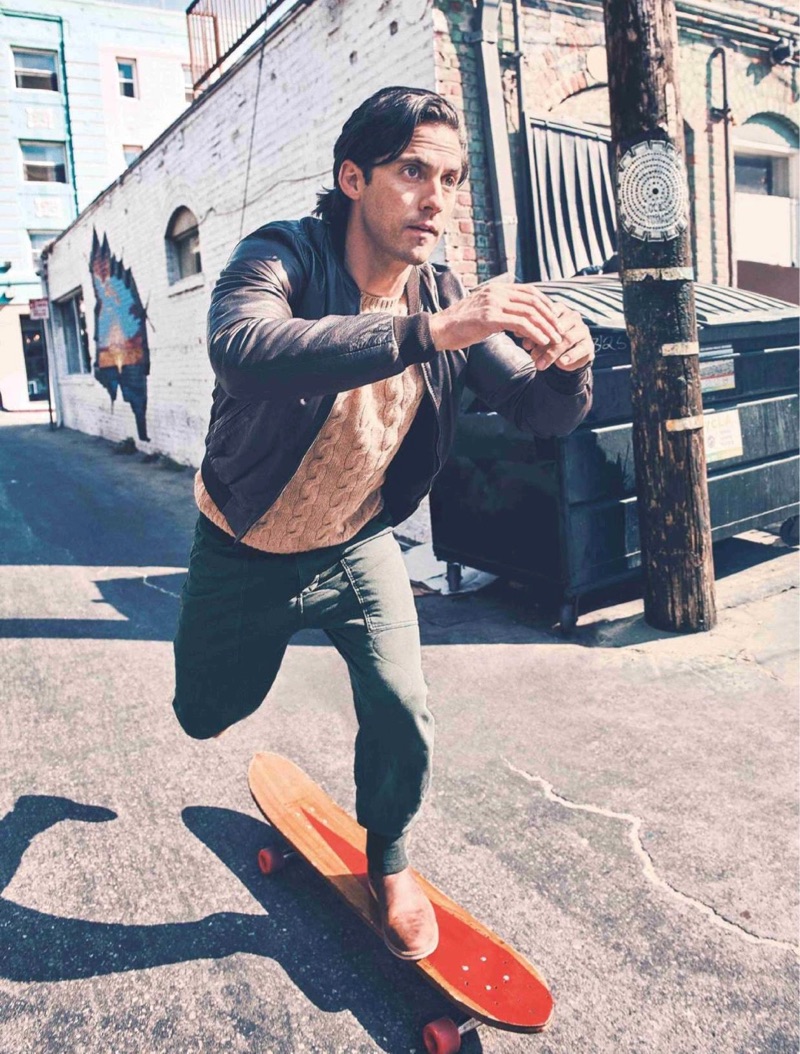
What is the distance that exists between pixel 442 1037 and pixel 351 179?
201cm

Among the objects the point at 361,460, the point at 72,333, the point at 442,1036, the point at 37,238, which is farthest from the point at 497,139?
the point at 37,238

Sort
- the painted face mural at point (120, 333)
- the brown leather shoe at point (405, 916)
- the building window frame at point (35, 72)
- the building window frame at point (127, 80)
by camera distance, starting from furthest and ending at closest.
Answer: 1. the building window frame at point (127, 80)
2. the building window frame at point (35, 72)
3. the painted face mural at point (120, 333)
4. the brown leather shoe at point (405, 916)

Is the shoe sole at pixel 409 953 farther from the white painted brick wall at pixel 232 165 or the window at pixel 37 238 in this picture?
the window at pixel 37 238

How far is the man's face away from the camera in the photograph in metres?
1.96

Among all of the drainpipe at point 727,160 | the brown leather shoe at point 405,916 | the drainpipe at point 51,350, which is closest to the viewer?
the brown leather shoe at point 405,916

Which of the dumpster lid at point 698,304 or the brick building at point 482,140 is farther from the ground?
the brick building at point 482,140

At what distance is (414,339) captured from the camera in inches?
64.4

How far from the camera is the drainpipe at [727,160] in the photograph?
8570 mm

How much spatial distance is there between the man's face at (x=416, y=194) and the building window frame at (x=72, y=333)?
18.4 meters

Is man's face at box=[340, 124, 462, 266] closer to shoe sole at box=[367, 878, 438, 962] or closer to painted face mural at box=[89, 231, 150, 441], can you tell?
shoe sole at box=[367, 878, 438, 962]

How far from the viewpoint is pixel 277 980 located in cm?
215

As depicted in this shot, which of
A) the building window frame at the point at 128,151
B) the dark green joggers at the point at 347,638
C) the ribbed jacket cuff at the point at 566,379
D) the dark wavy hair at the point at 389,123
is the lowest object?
the dark green joggers at the point at 347,638

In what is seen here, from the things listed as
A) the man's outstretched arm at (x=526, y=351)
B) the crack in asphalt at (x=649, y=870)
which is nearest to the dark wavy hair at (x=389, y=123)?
the man's outstretched arm at (x=526, y=351)

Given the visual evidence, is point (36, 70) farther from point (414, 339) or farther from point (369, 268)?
point (414, 339)
